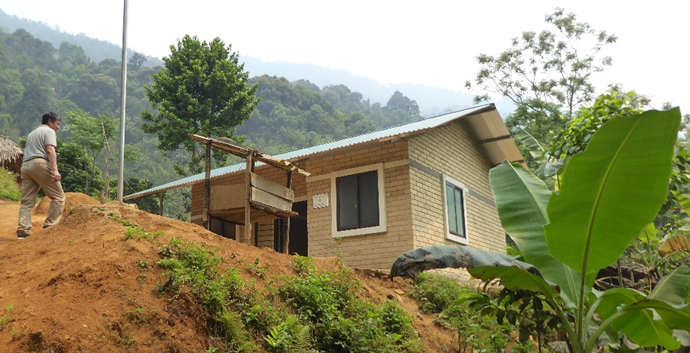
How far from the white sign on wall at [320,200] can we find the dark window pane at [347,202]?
33 centimetres

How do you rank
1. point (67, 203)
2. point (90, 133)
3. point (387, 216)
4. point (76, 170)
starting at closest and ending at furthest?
point (387, 216), point (67, 203), point (76, 170), point (90, 133)

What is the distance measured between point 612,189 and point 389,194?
7.62 metres

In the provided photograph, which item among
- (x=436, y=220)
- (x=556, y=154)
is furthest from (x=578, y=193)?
(x=436, y=220)

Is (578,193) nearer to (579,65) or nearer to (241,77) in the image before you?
(241,77)

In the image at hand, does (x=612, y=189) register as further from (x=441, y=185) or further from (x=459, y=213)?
(x=459, y=213)

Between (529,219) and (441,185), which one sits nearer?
(529,219)

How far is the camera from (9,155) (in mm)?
19484

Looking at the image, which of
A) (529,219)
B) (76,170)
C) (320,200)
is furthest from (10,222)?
(76,170)

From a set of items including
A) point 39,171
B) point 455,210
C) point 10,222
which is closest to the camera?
point 39,171

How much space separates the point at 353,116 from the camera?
174 feet

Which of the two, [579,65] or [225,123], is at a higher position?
[579,65]

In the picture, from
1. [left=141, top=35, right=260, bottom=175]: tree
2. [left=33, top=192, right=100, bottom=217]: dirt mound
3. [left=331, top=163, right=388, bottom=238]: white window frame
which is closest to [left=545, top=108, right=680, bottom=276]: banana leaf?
[left=331, top=163, right=388, bottom=238]: white window frame

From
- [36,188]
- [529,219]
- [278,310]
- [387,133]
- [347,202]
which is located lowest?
[278,310]

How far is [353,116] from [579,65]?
29.8m
